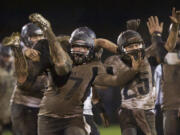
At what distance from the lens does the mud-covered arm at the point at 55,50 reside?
284cm

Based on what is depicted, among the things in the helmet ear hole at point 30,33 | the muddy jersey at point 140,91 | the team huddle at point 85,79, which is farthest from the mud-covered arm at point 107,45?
the helmet ear hole at point 30,33

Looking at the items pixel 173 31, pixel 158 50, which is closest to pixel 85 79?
pixel 173 31

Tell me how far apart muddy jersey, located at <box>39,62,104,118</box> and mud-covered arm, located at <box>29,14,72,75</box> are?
0.11m

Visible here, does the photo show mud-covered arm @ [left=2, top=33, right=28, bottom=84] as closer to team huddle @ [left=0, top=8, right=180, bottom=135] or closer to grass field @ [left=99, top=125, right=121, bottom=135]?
team huddle @ [left=0, top=8, right=180, bottom=135]

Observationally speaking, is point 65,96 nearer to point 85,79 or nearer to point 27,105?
point 85,79

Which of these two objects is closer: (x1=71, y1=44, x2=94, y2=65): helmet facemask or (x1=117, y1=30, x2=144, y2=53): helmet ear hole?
(x1=71, y1=44, x2=94, y2=65): helmet facemask

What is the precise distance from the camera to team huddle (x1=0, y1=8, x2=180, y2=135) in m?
3.07

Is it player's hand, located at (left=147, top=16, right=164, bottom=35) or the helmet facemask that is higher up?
player's hand, located at (left=147, top=16, right=164, bottom=35)

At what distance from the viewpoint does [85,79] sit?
10.5ft

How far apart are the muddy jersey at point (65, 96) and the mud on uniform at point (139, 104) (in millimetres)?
722

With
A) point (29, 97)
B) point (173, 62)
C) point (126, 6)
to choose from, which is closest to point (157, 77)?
point (173, 62)

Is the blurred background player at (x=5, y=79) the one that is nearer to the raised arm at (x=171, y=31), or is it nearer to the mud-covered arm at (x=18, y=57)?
the mud-covered arm at (x=18, y=57)

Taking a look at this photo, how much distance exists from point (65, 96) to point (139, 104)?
924 millimetres

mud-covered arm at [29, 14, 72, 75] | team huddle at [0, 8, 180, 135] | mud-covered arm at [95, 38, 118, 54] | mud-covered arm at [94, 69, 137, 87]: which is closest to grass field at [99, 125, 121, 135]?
team huddle at [0, 8, 180, 135]
